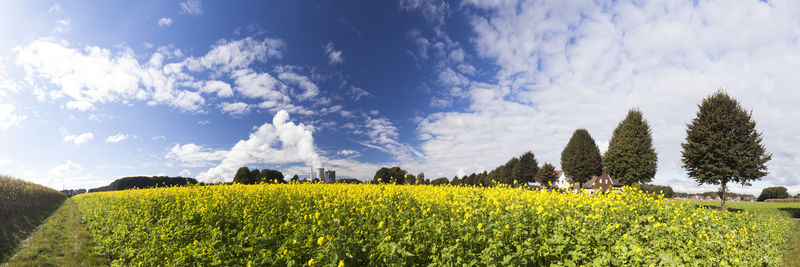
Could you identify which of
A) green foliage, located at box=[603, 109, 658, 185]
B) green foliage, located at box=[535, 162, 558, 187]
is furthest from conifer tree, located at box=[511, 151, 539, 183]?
green foliage, located at box=[603, 109, 658, 185]

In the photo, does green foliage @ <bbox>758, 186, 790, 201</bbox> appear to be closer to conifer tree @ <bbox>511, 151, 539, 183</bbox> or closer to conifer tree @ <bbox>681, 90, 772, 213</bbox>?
conifer tree @ <bbox>511, 151, 539, 183</bbox>

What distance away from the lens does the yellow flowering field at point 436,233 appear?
4.08m

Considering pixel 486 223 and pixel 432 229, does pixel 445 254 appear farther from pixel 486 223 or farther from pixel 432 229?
pixel 486 223

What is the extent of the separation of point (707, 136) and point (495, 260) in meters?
27.7

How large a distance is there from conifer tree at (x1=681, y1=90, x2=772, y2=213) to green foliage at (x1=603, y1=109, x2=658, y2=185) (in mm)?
7415

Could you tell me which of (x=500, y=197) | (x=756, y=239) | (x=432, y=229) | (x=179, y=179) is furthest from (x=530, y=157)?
(x=179, y=179)

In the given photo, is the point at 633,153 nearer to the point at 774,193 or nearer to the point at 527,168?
the point at 527,168

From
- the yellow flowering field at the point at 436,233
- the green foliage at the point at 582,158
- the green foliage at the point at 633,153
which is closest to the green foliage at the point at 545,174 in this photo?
the green foliage at the point at 582,158

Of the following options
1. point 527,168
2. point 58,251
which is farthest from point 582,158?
point 58,251

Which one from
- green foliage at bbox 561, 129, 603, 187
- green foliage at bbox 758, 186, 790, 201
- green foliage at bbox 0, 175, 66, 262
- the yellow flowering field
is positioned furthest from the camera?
green foliage at bbox 758, 186, 790, 201

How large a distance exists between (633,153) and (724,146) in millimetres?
9650

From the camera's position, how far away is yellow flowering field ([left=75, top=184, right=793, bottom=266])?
13.4ft

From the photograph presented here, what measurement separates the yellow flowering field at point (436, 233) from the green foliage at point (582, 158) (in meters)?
29.5

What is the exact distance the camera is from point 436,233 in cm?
491
